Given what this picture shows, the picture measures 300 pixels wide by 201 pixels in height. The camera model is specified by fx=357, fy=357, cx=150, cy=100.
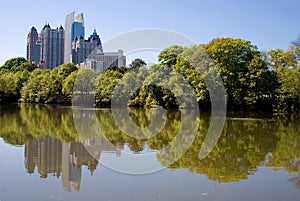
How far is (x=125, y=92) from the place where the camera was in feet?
150

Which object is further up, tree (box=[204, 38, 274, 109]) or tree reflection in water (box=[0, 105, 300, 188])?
tree (box=[204, 38, 274, 109])

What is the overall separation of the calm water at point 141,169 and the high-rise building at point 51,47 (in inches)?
4889

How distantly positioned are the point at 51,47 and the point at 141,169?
13216 centimetres

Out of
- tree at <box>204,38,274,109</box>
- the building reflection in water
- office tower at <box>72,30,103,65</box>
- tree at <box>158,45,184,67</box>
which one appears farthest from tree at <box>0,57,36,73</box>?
the building reflection in water

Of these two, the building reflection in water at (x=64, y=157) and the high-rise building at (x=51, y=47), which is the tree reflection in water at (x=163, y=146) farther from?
the high-rise building at (x=51, y=47)

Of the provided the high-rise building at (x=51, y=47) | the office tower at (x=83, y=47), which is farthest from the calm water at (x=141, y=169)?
the high-rise building at (x=51, y=47)

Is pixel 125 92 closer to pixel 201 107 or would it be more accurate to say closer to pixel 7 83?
pixel 201 107

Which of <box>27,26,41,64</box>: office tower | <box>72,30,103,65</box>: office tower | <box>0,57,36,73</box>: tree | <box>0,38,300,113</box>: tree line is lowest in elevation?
<box>0,38,300,113</box>: tree line

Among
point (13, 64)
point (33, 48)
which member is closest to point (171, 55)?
point (13, 64)

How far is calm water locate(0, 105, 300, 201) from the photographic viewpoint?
7.00 m

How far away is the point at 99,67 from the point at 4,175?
150 feet

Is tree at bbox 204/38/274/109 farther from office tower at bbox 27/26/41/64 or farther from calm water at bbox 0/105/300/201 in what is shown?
office tower at bbox 27/26/41/64

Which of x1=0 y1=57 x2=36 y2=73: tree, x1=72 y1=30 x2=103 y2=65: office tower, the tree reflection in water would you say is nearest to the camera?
the tree reflection in water

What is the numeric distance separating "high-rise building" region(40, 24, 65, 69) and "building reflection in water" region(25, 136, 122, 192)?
408 ft
